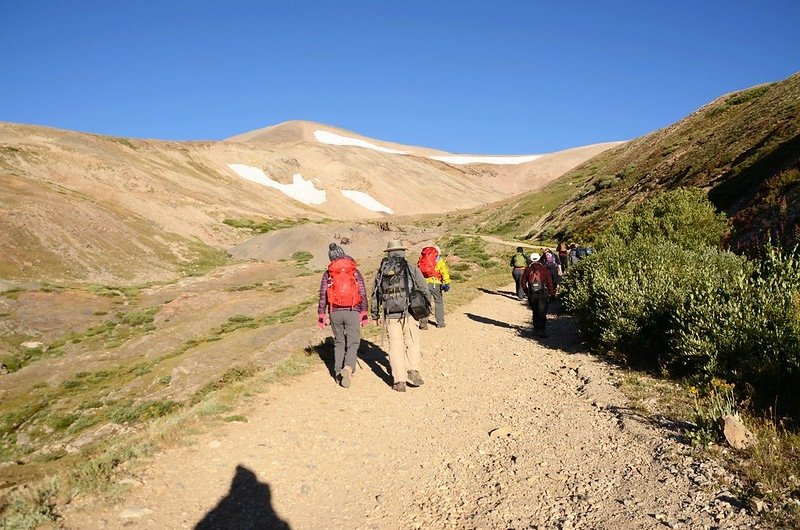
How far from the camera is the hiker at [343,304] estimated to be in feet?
27.7

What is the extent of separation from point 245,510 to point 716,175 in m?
32.7

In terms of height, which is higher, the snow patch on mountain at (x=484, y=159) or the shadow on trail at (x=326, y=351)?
the snow patch on mountain at (x=484, y=159)

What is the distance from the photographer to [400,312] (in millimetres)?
8461

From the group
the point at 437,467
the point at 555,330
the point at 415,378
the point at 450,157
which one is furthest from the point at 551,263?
the point at 450,157

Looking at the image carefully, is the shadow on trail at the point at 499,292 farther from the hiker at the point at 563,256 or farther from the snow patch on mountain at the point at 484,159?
the snow patch on mountain at the point at 484,159

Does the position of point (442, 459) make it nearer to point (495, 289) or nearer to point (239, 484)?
point (239, 484)

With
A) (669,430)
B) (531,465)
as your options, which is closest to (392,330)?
(531,465)

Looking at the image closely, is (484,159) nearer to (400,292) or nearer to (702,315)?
(400,292)

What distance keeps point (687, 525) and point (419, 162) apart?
133m

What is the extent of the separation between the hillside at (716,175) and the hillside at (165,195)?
99.0ft

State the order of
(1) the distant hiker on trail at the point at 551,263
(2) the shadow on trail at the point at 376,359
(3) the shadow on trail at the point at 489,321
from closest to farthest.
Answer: (2) the shadow on trail at the point at 376,359
(3) the shadow on trail at the point at 489,321
(1) the distant hiker on trail at the point at 551,263

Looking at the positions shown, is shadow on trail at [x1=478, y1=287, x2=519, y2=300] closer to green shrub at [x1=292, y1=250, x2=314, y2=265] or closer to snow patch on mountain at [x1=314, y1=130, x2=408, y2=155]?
green shrub at [x1=292, y1=250, x2=314, y2=265]

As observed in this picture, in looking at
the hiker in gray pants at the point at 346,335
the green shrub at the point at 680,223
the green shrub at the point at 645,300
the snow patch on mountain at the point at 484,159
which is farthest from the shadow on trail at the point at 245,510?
the snow patch on mountain at the point at 484,159

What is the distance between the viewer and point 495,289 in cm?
→ 1995
